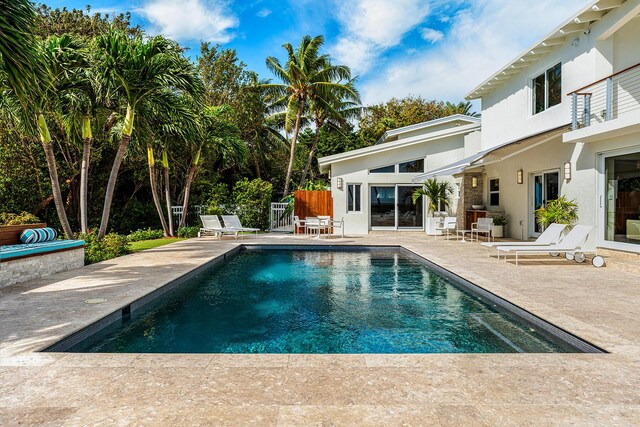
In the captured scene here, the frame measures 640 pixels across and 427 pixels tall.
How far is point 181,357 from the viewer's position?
4156 millimetres

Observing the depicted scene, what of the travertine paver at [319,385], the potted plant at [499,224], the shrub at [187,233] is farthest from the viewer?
the shrub at [187,233]

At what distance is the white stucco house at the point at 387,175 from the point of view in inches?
795

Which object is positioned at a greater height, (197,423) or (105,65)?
(105,65)

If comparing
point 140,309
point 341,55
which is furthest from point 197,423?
point 341,55

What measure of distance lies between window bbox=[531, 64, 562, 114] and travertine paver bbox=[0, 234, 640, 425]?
10.0 metres

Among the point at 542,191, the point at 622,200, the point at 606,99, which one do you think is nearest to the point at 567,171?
the point at 622,200

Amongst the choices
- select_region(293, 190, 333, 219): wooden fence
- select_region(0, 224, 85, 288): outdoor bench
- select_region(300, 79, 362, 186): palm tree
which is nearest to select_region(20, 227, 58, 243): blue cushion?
select_region(0, 224, 85, 288): outdoor bench

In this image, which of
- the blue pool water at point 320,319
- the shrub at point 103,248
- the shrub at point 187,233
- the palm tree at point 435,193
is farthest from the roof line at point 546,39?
the shrub at point 103,248

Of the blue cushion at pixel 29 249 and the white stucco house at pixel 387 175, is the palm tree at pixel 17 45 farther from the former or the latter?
the white stucco house at pixel 387 175

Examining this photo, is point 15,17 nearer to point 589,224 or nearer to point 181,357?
point 181,357

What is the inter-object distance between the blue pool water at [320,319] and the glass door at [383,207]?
10357 millimetres

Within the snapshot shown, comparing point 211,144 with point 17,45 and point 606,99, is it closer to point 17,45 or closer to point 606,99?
point 17,45

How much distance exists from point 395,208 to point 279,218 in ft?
22.2

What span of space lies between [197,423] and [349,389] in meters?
1.30
